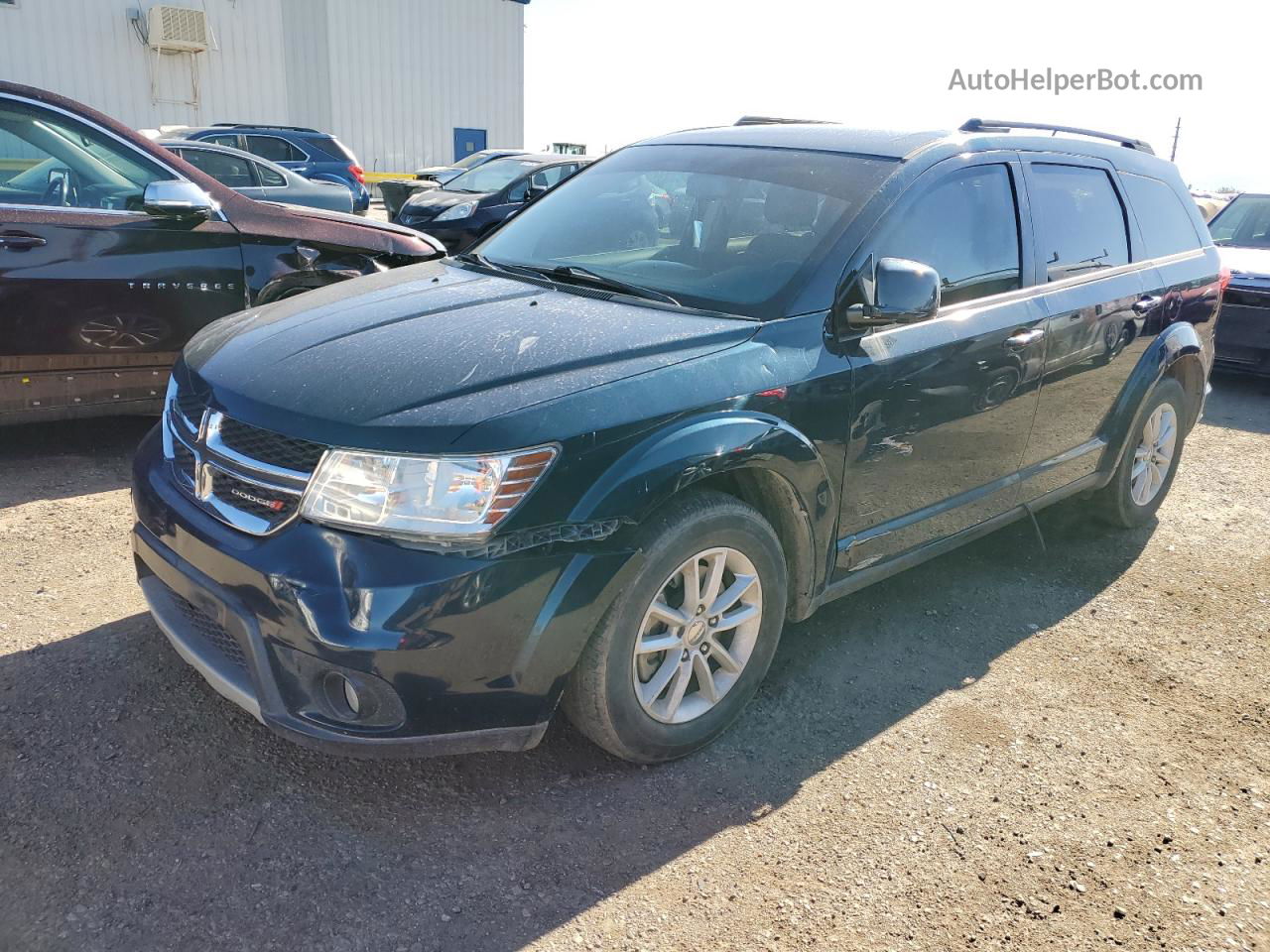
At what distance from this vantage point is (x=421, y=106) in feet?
91.7

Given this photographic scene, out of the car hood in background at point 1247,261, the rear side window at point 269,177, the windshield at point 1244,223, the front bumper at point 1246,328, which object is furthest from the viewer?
the rear side window at point 269,177

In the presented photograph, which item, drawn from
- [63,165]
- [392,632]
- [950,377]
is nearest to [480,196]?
[63,165]

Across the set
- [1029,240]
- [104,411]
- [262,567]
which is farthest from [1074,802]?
[104,411]

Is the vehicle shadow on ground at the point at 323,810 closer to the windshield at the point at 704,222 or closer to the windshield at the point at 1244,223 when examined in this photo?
the windshield at the point at 704,222

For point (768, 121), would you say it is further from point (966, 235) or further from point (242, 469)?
point (242, 469)

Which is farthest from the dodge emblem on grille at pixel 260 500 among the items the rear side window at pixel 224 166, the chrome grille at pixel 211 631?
the rear side window at pixel 224 166

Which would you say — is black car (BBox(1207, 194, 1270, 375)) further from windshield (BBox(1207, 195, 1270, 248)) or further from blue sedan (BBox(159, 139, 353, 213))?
blue sedan (BBox(159, 139, 353, 213))

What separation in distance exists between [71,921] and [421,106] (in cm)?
2848

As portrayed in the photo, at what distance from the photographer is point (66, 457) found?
16.7ft

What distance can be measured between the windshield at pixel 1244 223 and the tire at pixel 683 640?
8721mm

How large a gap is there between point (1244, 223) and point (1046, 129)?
6.96m

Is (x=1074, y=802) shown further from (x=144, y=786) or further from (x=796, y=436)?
(x=144, y=786)

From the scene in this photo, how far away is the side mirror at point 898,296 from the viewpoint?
2941mm

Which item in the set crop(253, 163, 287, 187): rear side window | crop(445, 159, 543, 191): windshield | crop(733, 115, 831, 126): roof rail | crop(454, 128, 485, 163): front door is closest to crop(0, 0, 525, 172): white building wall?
crop(454, 128, 485, 163): front door
